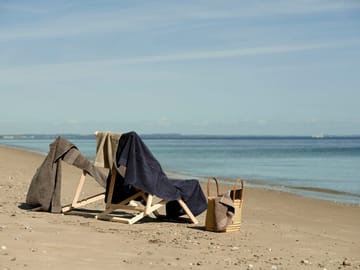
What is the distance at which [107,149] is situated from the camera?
9.22 m

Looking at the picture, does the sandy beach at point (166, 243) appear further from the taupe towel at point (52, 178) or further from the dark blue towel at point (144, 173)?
the dark blue towel at point (144, 173)

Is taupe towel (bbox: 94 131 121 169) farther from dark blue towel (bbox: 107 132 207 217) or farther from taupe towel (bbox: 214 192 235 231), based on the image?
taupe towel (bbox: 214 192 235 231)

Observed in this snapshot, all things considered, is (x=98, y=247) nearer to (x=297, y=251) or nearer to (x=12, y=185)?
(x=297, y=251)

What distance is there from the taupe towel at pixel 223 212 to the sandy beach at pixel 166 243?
151 mm

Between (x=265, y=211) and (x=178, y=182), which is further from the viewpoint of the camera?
(x=265, y=211)

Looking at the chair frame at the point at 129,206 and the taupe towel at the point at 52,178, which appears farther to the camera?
the taupe towel at the point at 52,178

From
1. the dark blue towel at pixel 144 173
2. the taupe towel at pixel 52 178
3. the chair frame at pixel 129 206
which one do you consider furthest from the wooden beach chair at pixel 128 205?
the taupe towel at pixel 52 178

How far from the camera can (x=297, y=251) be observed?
7.29m

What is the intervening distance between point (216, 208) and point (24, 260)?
3.53 meters

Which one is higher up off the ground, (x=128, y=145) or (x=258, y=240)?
(x=128, y=145)

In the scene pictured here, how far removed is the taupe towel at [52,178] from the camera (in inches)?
384

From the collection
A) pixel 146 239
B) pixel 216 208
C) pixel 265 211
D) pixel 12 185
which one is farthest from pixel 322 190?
pixel 146 239

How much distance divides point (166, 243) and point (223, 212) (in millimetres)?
1497

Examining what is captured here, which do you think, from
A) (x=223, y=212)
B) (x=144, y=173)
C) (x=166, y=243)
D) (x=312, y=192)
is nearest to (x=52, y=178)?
(x=144, y=173)
